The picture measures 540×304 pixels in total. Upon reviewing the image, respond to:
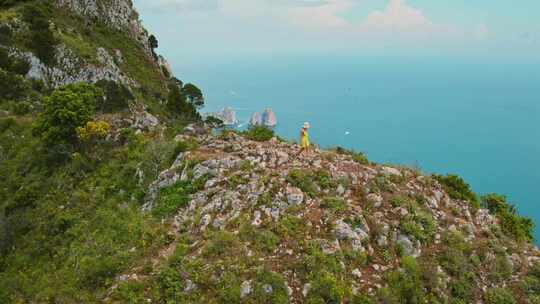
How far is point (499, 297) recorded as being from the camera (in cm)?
1179

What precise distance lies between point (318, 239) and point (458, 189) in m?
8.59

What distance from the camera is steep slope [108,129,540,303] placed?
1074 cm

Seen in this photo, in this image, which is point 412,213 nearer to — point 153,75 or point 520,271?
point 520,271

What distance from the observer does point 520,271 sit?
13.0m

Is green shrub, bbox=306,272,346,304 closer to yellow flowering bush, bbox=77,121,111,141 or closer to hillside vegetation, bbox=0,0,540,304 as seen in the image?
hillside vegetation, bbox=0,0,540,304

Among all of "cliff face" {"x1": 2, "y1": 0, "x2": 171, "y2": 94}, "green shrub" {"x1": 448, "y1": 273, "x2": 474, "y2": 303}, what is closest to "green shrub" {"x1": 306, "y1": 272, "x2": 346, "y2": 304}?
"green shrub" {"x1": 448, "y1": 273, "x2": 474, "y2": 303}

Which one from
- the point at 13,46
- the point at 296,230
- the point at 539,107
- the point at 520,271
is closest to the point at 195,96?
the point at 13,46

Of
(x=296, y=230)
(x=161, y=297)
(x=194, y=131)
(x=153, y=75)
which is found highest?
(x=153, y=75)

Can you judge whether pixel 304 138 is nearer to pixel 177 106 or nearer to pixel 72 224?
pixel 72 224

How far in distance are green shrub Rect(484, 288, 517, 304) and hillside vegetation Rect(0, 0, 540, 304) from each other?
37 millimetres

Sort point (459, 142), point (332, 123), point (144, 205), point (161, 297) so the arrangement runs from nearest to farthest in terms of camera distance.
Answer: point (161, 297), point (144, 205), point (459, 142), point (332, 123)

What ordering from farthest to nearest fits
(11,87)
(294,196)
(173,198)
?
(11,87), (173,198), (294,196)

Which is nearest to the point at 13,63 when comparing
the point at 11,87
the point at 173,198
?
the point at 11,87

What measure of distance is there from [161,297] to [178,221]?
3515mm
